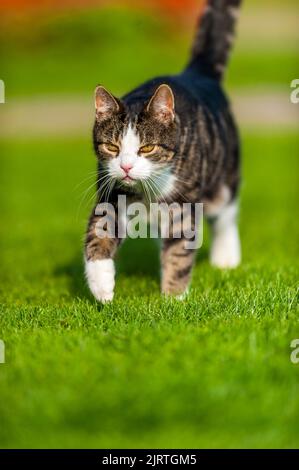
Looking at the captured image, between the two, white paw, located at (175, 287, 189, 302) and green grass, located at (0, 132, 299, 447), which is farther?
white paw, located at (175, 287, 189, 302)

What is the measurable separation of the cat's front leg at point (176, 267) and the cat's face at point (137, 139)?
394 millimetres

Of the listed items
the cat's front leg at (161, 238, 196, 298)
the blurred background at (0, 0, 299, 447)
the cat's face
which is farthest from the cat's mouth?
the cat's front leg at (161, 238, 196, 298)

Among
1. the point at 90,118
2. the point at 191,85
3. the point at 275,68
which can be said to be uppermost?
the point at 275,68

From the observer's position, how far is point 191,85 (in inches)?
232

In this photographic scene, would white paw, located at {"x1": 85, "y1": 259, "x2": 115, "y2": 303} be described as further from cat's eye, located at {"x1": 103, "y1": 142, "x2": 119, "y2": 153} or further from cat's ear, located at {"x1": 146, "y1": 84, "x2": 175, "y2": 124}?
cat's ear, located at {"x1": 146, "y1": 84, "x2": 175, "y2": 124}

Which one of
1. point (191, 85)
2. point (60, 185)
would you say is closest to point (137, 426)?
point (191, 85)

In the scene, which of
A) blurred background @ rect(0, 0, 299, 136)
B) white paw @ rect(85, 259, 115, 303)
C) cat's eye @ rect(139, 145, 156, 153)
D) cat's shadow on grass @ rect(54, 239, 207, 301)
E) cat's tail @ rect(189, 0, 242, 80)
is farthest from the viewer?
blurred background @ rect(0, 0, 299, 136)

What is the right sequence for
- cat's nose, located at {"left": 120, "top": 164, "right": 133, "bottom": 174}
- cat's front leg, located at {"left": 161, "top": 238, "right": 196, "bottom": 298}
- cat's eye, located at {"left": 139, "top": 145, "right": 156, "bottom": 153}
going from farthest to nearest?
cat's front leg, located at {"left": 161, "top": 238, "right": 196, "bottom": 298}
cat's eye, located at {"left": 139, "top": 145, "right": 156, "bottom": 153}
cat's nose, located at {"left": 120, "top": 164, "right": 133, "bottom": 174}

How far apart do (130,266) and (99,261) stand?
1635 millimetres

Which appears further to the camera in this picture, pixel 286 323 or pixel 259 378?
pixel 286 323

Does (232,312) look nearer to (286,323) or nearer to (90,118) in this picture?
(286,323)

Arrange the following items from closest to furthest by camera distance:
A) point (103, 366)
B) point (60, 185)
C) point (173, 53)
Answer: point (103, 366)
point (60, 185)
point (173, 53)

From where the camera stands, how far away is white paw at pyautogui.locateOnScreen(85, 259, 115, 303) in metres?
5.01

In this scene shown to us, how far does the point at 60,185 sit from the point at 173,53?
55.2 ft
